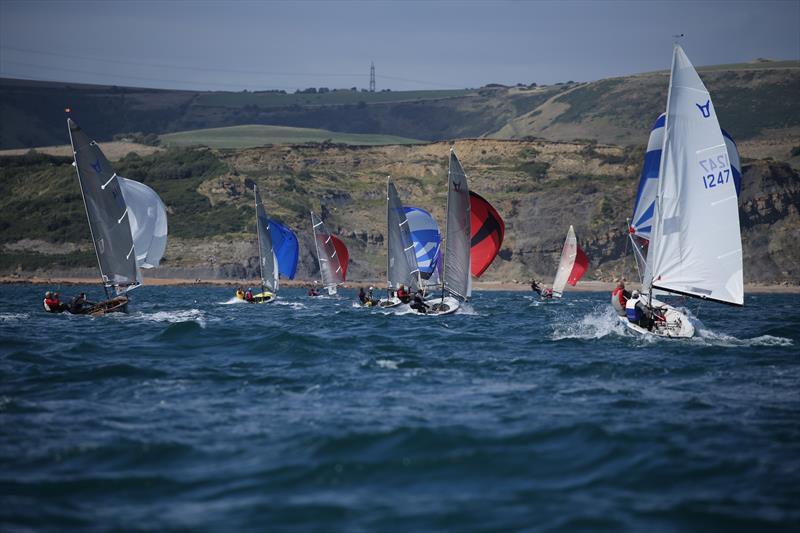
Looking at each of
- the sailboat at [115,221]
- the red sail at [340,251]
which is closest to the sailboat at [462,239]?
the sailboat at [115,221]

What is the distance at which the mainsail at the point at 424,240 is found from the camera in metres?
51.3

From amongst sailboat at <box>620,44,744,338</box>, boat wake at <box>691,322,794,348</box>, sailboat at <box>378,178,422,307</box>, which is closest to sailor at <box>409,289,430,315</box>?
sailboat at <box>378,178,422,307</box>

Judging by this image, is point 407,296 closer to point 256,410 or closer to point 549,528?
point 256,410

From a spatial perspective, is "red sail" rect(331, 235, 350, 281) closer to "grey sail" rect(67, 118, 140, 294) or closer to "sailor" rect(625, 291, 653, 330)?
"grey sail" rect(67, 118, 140, 294)

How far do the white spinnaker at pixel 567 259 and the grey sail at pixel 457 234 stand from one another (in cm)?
2759

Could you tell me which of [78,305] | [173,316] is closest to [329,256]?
[173,316]

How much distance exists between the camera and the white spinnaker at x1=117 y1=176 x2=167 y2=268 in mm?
42812

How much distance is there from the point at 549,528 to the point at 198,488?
504 cm

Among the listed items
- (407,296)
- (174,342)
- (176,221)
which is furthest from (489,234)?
(176,221)

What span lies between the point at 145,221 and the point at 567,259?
34337 mm

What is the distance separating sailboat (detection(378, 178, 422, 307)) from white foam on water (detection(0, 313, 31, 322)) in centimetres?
1828

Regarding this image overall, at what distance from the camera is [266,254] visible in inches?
2360

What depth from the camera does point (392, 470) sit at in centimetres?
1407

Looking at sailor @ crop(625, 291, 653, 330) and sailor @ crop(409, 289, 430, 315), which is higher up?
sailor @ crop(625, 291, 653, 330)
